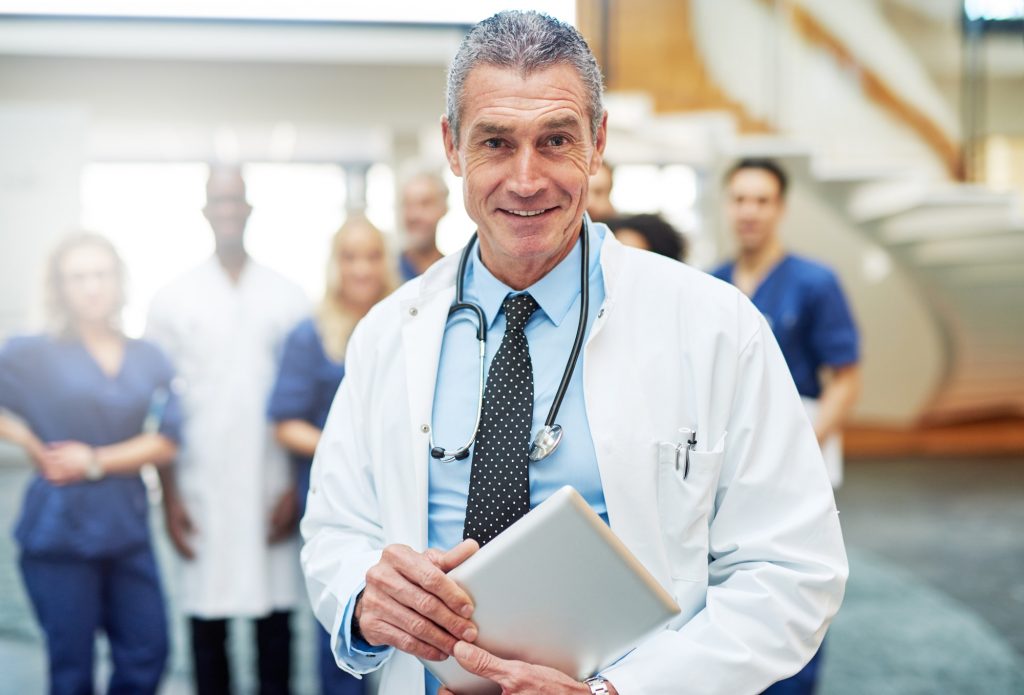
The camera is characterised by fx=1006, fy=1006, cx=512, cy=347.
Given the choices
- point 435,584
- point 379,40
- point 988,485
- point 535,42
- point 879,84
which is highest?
point 379,40

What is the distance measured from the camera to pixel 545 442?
3.67 ft

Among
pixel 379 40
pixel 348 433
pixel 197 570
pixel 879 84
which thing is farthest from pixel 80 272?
pixel 879 84

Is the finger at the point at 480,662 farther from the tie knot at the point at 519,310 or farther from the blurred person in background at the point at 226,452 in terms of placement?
the blurred person in background at the point at 226,452

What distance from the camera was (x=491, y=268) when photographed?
1251 mm

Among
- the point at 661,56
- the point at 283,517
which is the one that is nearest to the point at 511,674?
the point at 283,517

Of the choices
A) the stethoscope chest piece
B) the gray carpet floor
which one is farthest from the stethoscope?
the gray carpet floor

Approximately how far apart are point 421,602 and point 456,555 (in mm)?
58

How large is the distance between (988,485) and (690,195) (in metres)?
2.67

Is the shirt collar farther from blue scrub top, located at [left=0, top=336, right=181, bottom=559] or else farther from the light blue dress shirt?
blue scrub top, located at [left=0, top=336, right=181, bottom=559]

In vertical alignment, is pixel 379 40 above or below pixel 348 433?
above

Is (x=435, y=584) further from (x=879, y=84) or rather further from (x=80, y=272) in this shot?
(x=879, y=84)

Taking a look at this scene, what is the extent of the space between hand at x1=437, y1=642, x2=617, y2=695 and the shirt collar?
0.40 meters

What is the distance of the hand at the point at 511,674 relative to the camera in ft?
3.31

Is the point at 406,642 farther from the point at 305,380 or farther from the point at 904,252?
the point at 904,252
